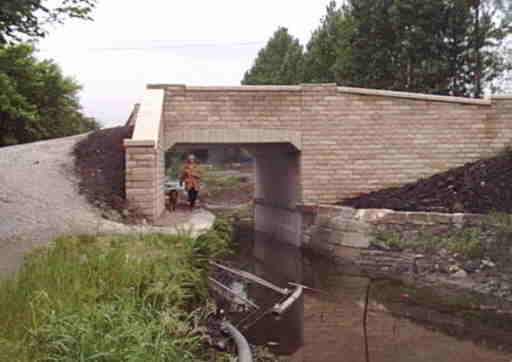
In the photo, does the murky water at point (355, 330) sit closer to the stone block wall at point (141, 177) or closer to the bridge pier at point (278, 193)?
the stone block wall at point (141, 177)

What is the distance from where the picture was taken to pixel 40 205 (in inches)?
369

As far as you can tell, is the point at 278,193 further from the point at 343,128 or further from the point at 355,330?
the point at 355,330

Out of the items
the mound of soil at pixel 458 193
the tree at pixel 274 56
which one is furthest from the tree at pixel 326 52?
the mound of soil at pixel 458 193

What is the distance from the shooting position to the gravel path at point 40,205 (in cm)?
704

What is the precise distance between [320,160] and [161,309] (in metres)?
9.66

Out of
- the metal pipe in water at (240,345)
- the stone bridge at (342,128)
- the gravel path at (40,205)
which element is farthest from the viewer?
the stone bridge at (342,128)

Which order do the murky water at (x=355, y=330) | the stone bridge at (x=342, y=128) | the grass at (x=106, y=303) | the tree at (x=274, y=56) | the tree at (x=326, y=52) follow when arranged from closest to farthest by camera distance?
1. the grass at (x=106, y=303)
2. the murky water at (x=355, y=330)
3. the stone bridge at (x=342, y=128)
4. the tree at (x=326, y=52)
5. the tree at (x=274, y=56)

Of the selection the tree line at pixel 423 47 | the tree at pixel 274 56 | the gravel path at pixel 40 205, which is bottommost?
the gravel path at pixel 40 205

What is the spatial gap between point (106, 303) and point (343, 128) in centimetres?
1048

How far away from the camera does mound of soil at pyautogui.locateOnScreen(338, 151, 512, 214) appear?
11500 mm

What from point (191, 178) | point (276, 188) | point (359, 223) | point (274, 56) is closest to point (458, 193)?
point (359, 223)

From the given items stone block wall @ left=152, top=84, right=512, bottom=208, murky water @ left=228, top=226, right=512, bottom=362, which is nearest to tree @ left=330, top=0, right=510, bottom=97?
stone block wall @ left=152, top=84, right=512, bottom=208

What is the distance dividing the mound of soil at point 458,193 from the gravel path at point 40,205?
16.1ft

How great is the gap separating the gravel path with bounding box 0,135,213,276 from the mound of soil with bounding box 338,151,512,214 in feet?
16.1
